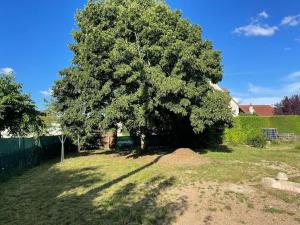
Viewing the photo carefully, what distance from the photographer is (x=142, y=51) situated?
20.8 meters

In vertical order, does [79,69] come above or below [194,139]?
above

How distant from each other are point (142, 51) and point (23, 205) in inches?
485

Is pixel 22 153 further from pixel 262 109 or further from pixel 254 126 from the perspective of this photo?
pixel 262 109

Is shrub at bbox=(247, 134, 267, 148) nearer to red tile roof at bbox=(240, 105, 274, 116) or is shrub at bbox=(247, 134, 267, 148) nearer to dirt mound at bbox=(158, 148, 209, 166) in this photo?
dirt mound at bbox=(158, 148, 209, 166)

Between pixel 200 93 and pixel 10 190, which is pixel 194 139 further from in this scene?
pixel 10 190

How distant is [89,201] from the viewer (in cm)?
1066

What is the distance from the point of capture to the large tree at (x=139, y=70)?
774 inches

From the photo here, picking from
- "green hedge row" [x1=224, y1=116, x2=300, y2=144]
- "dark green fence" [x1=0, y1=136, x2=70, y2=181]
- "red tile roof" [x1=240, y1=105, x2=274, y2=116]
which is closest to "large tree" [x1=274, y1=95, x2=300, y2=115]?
"red tile roof" [x1=240, y1=105, x2=274, y2=116]

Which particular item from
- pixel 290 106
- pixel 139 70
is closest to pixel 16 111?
pixel 139 70

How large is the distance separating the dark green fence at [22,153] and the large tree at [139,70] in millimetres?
2350

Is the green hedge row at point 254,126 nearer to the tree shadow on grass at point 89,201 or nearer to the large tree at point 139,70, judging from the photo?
the large tree at point 139,70

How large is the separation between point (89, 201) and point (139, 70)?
412 inches

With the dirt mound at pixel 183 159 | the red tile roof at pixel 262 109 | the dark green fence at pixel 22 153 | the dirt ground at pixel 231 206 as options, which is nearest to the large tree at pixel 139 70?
the dirt mound at pixel 183 159

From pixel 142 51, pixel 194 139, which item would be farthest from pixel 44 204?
pixel 194 139
